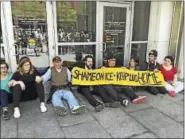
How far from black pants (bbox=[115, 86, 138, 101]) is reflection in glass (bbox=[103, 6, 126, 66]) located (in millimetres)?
961

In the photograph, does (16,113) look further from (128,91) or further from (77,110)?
(128,91)

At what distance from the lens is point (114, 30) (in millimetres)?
5211

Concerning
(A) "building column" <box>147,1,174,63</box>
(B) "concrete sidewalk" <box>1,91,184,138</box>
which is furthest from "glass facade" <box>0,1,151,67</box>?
(B) "concrete sidewalk" <box>1,91,184,138</box>

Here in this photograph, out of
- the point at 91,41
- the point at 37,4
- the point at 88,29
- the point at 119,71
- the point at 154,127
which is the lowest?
the point at 154,127

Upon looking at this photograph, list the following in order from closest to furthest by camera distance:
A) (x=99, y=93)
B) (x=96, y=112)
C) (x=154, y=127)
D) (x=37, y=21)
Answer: (x=154, y=127)
(x=96, y=112)
(x=99, y=93)
(x=37, y=21)

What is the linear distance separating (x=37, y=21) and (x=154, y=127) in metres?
3.30

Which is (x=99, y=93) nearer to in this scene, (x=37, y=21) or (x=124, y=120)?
(x=124, y=120)

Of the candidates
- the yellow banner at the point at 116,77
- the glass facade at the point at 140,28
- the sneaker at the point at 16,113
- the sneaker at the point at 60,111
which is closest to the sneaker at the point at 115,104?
the yellow banner at the point at 116,77

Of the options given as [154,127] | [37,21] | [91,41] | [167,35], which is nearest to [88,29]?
[91,41]

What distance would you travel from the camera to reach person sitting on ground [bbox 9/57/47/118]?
3.41m

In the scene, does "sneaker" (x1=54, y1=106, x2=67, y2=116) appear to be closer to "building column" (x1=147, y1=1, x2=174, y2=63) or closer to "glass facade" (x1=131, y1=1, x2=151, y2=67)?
"glass facade" (x1=131, y1=1, x2=151, y2=67)

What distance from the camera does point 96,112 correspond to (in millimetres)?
3525

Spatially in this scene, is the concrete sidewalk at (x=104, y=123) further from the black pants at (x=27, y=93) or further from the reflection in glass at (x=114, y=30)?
the reflection in glass at (x=114, y=30)

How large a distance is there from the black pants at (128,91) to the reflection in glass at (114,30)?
3.15ft
